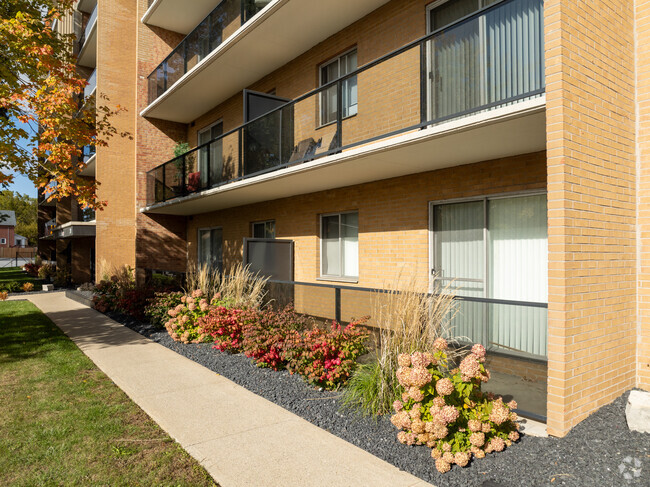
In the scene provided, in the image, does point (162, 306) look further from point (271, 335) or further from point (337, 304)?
point (337, 304)

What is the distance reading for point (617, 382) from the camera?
4773 millimetres

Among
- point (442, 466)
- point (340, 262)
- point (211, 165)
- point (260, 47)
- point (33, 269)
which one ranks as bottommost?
point (442, 466)

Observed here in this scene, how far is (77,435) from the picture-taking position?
438 centimetres

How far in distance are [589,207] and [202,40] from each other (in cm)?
1234

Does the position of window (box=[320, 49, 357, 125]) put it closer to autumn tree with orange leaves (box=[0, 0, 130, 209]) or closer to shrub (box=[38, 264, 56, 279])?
autumn tree with orange leaves (box=[0, 0, 130, 209])

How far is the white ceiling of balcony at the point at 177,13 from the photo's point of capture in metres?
14.4

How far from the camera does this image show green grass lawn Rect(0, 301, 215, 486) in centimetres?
361

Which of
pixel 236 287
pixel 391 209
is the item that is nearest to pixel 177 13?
pixel 236 287

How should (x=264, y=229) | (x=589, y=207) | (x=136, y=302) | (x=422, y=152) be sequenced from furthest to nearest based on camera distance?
(x=264, y=229)
(x=136, y=302)
(x=422, y=152)
(x=589, y=207)

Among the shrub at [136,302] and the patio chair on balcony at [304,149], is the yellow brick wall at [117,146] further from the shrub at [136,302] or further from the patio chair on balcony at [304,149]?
the patio chair on balcony at [304,149]

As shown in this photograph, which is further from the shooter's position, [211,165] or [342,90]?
[211,165]

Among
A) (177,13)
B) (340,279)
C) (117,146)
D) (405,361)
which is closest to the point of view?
(405,361)

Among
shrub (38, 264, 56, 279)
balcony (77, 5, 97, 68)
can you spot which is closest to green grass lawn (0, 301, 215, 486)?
balcony (77, 5, 97, 68)

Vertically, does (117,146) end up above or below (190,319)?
above
